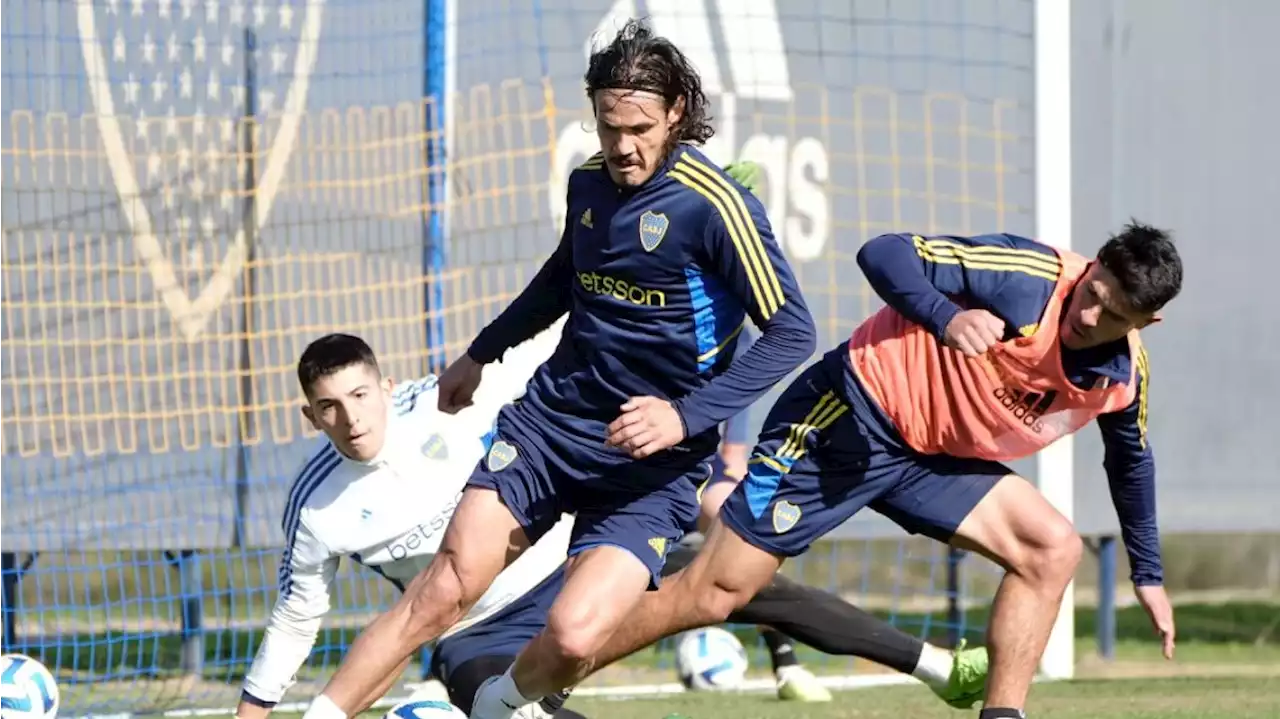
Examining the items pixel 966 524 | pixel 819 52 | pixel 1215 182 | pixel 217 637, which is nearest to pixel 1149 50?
pixel 1215 182

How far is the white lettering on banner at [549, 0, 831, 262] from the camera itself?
8.75m

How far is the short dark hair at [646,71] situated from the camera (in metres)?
4.85

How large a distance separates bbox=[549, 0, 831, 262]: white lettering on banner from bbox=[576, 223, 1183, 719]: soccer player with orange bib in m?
3.35

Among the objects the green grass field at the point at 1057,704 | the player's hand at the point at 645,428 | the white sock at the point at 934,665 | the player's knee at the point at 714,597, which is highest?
the player's hand at the point at 645,428

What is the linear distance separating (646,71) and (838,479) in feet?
4.32

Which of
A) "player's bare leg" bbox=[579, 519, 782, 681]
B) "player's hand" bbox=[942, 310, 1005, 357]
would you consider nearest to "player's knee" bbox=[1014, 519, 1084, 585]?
"player's bare leg" bbox=[579, 519, 782, 681]

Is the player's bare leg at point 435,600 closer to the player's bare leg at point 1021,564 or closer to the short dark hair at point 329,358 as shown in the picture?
the short dark hair at point 329,358

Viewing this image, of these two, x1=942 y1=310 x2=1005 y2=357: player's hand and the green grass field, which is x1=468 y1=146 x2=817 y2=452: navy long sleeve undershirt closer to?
x1=942 y1=310 x2=1005 y2=357: player's hand

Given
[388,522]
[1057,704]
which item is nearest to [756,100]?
[1057,704]

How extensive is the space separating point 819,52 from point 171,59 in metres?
2.93

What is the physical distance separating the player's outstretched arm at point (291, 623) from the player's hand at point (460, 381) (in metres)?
0.71

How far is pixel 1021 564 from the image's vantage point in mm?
5371

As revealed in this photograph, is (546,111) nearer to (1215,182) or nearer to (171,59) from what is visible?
(171,59)

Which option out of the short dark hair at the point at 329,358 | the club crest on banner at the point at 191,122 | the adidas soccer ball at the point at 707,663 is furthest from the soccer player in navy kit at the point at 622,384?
the club crest on banner at the point at 191,122
